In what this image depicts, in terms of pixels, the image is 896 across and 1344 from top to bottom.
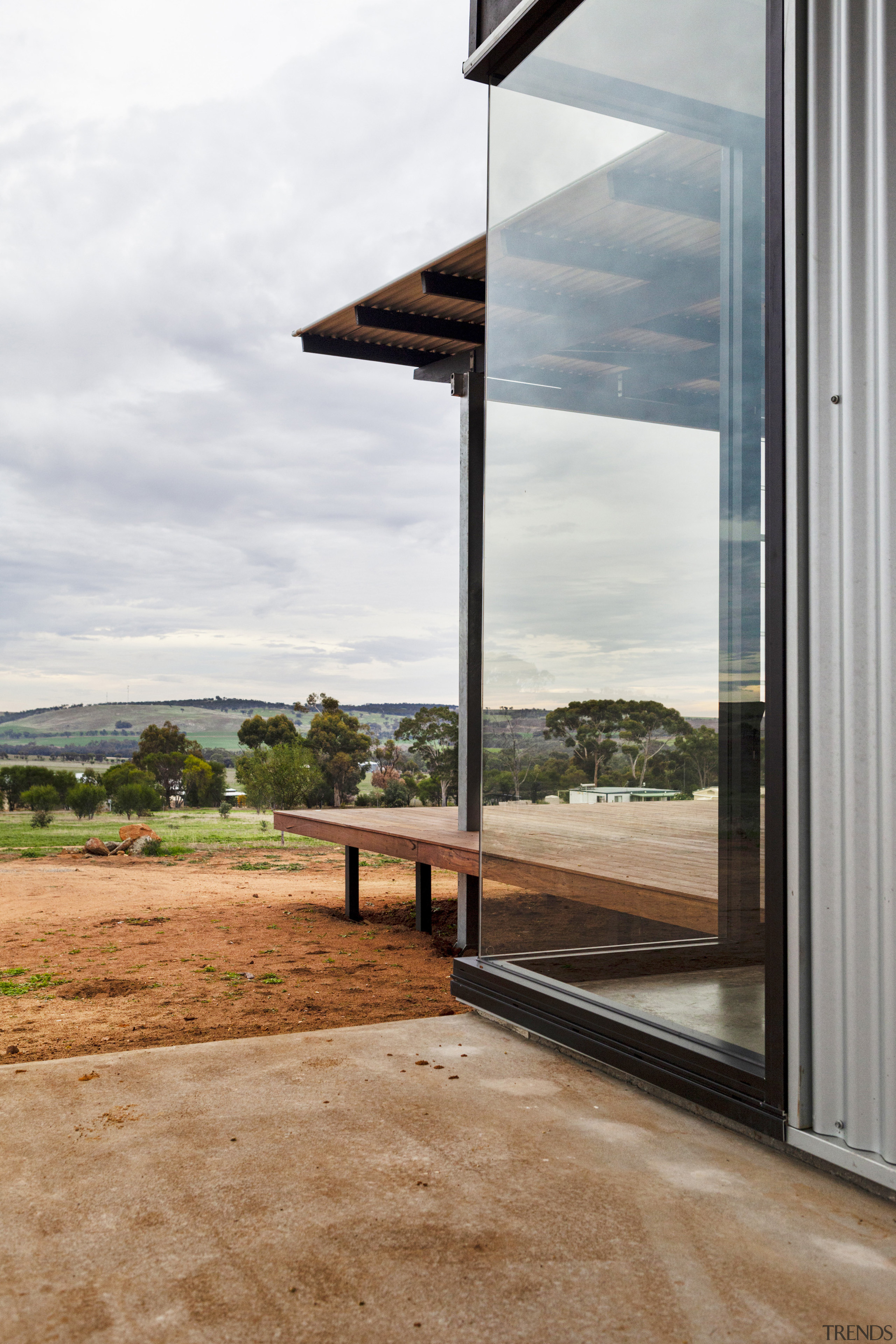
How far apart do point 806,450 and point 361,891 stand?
6.62 metres

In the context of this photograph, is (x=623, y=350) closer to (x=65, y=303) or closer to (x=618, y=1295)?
(x=618, y=1295)

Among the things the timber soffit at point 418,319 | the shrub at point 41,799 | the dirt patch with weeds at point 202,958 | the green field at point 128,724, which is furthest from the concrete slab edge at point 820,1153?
the green field at point 128,724

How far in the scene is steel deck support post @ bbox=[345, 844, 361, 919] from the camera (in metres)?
6.36

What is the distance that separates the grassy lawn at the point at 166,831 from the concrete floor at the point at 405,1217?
30.2 feet

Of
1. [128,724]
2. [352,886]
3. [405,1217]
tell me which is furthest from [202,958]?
→ [128,724]

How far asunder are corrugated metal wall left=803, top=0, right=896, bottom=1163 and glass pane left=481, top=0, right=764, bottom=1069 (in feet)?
0.62

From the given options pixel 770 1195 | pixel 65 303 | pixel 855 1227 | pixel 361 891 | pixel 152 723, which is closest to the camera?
pixel 855 1227

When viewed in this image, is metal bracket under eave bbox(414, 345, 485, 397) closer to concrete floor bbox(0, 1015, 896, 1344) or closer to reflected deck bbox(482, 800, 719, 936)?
reflected deck bbox(482, 800, 719, 936)

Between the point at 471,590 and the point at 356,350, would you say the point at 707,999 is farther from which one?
the point at 356,350

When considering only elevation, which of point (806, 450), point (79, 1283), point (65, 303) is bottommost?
point (79, 1283)

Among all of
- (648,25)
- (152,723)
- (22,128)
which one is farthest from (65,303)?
(648,25)

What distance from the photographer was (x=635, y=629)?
2508 mm

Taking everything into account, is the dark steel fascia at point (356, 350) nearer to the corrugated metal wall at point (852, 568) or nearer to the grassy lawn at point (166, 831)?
the corrugated metal wall at point (852, 568)

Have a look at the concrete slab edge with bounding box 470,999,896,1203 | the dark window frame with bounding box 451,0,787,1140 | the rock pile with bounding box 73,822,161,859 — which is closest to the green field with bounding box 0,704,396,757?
the rock pile with bounding box 73,822,161,859
